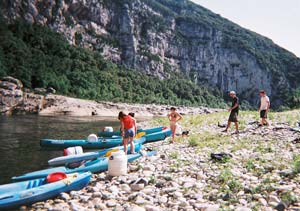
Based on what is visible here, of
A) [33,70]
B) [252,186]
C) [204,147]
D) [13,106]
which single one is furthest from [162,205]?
[33,70]

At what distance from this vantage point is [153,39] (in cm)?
15938

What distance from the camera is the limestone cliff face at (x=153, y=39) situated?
117m

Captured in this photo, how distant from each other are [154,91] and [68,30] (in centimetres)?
4338

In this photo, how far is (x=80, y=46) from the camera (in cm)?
12325

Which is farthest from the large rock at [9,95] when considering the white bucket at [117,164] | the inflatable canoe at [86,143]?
the white bucket at [117,164]

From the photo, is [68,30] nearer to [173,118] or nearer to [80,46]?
[80,46]

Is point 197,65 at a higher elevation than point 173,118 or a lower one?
higher

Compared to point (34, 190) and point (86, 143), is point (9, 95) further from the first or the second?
point (34, 190)

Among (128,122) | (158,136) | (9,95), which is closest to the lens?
(128,122)

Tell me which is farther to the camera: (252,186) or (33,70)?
(33,70)

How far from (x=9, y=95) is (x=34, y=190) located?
51.0 meters

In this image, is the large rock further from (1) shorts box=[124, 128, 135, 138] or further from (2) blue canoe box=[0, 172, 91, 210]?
(2) blue canoe box=[0, 172, 91, 210]

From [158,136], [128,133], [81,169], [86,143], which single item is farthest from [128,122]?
[158,136]

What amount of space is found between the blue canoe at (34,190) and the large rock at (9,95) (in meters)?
46.5
